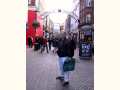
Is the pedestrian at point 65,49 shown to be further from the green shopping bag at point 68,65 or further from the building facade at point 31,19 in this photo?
the building facade at point 31,19

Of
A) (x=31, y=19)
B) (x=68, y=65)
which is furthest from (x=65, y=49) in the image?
(x=31, y=19)

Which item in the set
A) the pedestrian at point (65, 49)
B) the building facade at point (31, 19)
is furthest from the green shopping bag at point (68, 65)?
the building facade at point (31, 19)

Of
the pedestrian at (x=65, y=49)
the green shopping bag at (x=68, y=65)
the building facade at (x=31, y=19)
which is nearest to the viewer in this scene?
the green shopping bag at (x=68, y=65)

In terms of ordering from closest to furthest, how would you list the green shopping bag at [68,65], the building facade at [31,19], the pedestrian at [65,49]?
1. the green shopping bag at [68,65]
2. the pedestrian at [65,49]
3. the building facade at [31,19]

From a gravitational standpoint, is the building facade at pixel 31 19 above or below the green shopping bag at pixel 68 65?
above

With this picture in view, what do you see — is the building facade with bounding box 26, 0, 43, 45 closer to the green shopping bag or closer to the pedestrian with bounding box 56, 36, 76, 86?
the pedestrian with bounding box 56, 36, 76, 86

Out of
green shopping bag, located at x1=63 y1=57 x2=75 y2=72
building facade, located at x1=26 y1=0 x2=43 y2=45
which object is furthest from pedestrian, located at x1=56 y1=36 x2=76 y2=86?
building facade, located at x1=26 y1=0 x2=43 y2=45

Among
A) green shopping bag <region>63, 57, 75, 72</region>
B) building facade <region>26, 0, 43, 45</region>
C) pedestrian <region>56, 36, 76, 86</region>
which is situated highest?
building facade <region>26, 0, 43, 45</region>

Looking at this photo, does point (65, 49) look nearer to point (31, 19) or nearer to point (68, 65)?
point (68, 65)

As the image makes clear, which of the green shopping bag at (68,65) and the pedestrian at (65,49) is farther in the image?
the pedestrian at (65,49)
